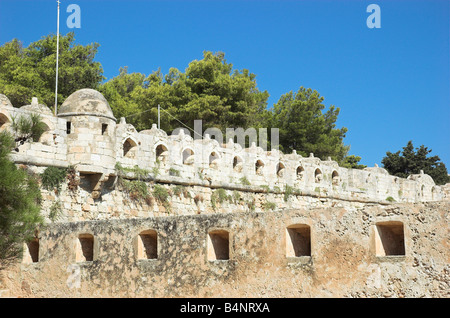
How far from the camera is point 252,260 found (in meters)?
10.2

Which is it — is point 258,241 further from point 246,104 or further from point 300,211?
point 246,104

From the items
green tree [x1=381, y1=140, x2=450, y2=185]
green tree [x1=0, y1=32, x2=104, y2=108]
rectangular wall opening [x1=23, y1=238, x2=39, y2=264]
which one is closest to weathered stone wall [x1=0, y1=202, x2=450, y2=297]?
rectangular wall opening [x1=23, y1=238, x2=39, y2=264]

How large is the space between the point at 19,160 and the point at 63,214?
1727 mm

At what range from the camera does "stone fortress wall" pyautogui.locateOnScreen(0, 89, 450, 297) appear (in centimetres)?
891

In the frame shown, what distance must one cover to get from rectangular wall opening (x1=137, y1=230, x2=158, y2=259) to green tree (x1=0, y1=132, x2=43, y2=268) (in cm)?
219

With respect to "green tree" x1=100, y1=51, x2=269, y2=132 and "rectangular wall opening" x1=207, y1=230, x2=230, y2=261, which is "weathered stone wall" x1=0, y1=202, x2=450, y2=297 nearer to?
"rectangular wall opening" x1=207, y1=230, x2=230, y2=261

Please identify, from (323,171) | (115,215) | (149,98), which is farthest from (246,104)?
(115,215)

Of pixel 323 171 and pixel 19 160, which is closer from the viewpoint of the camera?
pixel 19 160

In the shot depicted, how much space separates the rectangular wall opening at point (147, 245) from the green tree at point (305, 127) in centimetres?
2603

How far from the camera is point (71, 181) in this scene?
1672 centimetres

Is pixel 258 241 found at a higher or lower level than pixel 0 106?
lower

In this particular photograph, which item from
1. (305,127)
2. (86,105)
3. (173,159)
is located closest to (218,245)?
(86,105)

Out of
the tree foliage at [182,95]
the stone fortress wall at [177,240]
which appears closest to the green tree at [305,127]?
the tree foliage at [182,95]
